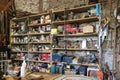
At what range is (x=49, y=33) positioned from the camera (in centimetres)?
554

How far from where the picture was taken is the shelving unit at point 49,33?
4.83 m

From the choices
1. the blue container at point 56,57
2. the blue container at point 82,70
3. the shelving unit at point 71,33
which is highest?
the shelving unit at point 71,33

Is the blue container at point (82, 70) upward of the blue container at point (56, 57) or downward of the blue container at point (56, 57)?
downward

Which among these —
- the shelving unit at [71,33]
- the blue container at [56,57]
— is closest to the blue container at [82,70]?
the shelving unit at [71,33]

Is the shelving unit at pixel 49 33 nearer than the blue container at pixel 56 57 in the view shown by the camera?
Yes

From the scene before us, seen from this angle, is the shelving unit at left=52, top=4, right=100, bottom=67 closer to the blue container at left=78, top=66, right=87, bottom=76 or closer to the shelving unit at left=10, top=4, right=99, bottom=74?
the shelving unit at left=10, top=4, right=99, bottom=74

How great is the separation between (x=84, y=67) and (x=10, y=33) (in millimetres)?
3635

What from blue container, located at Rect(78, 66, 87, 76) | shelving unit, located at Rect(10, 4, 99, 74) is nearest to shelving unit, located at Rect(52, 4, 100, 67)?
shelving unit, located at Rect(10, 4, 99, 74)

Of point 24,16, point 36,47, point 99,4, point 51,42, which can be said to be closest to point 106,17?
point 99,4

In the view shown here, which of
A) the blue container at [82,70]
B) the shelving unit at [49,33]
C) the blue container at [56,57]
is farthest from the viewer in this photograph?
the blue container at [56,57]

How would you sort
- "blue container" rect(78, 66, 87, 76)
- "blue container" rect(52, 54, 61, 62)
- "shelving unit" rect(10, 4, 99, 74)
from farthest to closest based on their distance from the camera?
"blue container" rect(52, 54, 61, 62)
"shelving unit" rect(10, 4, 99, 74)
"blue container" rect(78, 66, 87, 76)

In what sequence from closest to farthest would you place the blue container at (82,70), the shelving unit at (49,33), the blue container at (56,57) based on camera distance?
the blue container at (82,70), the shelving unit at (49,33), the blue container at (56,57)

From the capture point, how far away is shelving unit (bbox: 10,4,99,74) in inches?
190

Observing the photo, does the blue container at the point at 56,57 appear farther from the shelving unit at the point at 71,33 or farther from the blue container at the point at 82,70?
the blue container at the point at 82,70
